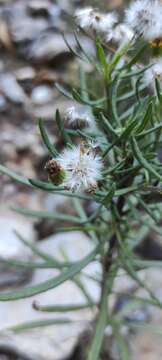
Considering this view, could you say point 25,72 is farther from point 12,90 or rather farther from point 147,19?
point 147,19

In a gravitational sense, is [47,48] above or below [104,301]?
above

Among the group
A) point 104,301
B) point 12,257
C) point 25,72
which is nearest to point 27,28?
point 25,72

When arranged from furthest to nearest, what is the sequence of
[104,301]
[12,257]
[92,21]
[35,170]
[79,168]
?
[35,170]
[12,257]
[104,301]
[92,21]
[79,168]

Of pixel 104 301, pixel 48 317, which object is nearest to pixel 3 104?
pixel 48 317

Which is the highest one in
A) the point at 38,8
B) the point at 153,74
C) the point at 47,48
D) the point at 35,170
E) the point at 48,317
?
the point at 38,8

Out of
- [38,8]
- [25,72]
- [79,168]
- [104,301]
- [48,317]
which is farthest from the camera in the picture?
[38,8]

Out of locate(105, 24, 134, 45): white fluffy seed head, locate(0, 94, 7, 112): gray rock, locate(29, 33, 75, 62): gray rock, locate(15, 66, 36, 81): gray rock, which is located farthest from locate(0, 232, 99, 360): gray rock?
locate(29, 33, 75, 62): gray rock

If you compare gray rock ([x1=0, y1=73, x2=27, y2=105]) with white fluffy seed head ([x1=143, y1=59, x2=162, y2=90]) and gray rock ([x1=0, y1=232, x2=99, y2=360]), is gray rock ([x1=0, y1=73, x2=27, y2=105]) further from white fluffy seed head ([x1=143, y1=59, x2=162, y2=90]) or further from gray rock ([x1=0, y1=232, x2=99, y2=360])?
white fluffy seed head ([x1=143, y1=59, x2=162, y2=90])

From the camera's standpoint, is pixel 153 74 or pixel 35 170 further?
pixel 35 170
